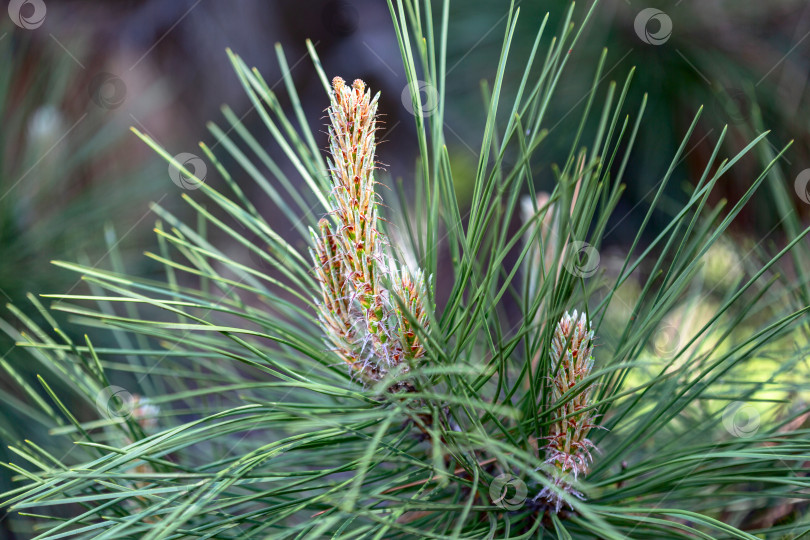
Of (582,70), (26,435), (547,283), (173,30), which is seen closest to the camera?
(547,283)

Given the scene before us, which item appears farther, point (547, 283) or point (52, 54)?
point (52, 54)

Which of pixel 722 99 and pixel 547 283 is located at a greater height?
pixel 722 99

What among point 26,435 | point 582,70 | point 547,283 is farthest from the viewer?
point 582,70

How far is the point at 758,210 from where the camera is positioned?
0.73m

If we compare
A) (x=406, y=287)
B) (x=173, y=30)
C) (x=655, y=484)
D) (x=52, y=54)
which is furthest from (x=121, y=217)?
(x=655, y=484)

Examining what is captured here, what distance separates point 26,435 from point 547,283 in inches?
24.6

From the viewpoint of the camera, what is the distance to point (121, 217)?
84cm

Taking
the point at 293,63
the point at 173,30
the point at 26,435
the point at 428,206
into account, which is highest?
the point at 293,63

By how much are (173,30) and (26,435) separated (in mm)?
849

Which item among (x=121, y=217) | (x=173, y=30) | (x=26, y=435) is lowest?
(x=26, y=435)

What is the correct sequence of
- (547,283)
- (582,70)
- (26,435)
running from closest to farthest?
(547,283), (26,435), (582,70)

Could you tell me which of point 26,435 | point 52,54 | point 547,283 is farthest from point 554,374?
point 52,54

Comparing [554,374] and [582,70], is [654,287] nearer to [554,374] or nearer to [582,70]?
[582,70]

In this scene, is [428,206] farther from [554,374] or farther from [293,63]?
[293,63]
